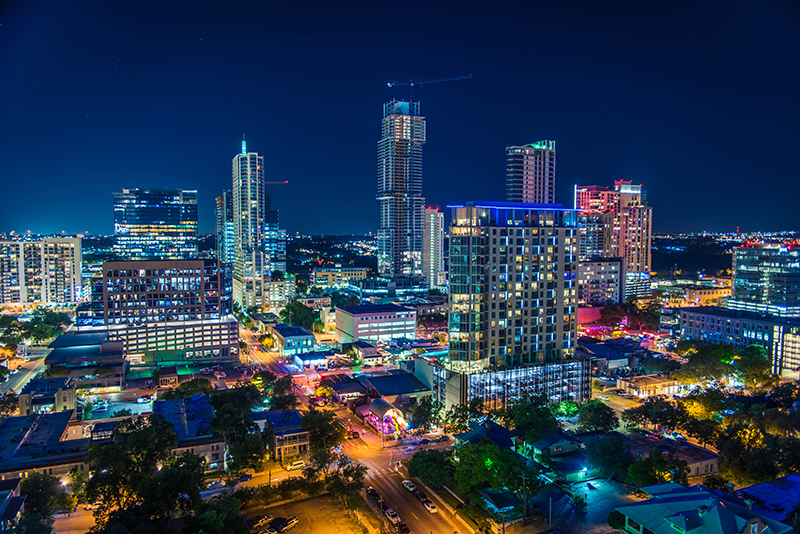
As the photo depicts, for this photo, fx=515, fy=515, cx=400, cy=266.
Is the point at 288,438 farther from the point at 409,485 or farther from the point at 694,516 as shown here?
the point at 694,516

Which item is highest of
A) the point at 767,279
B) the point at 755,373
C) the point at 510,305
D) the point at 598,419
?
the point at 767,279

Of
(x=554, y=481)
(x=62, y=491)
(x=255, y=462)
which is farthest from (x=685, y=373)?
(x=62, y=491)

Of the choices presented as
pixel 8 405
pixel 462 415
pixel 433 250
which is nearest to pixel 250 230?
pixel 433 250

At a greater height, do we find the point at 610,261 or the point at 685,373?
the point at 610,261

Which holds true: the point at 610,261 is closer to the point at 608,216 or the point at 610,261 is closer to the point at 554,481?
the point at 608,216

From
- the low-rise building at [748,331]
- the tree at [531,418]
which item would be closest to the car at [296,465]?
the tree at [531,418]
